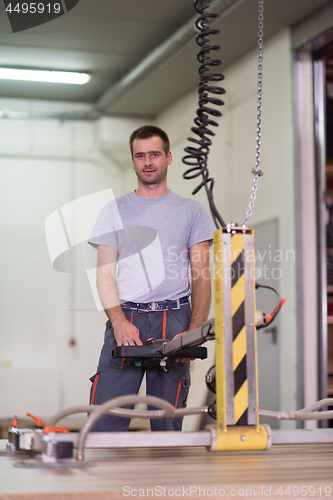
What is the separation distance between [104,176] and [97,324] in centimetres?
143

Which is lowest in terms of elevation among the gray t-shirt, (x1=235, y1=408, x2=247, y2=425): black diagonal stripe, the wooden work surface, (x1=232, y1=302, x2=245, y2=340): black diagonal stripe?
the wooden work surface

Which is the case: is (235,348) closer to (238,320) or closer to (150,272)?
(238,320)

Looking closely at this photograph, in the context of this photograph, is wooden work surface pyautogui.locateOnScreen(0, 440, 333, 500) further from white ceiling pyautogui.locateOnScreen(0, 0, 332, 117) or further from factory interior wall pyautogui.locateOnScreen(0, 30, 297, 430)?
factory interior wall pyautogui.locateOnScreen(0, 30, 297, 430)

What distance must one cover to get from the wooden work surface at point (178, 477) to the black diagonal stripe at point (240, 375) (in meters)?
0.13

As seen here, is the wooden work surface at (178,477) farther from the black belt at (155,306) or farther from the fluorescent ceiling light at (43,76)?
the fluorescent ceiling light at (43,76)

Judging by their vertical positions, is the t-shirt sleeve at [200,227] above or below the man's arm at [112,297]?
above

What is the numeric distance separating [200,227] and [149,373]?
0.51m

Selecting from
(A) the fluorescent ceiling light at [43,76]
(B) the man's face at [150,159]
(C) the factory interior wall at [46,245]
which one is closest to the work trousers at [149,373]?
(B) the man's face at [150,159]

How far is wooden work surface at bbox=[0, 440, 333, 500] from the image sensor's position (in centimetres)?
83

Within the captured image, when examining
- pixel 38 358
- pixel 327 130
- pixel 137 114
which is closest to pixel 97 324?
pixel 38 358

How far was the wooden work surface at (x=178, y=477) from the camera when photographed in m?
0.83

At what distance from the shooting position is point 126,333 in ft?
6.25

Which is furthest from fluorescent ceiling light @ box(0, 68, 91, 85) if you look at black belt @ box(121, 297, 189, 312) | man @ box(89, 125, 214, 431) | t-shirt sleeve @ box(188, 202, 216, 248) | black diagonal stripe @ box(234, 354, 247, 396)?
black diagonal stripe @ box(234, 354, 247, 396)

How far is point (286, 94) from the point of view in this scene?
3.85 meters
